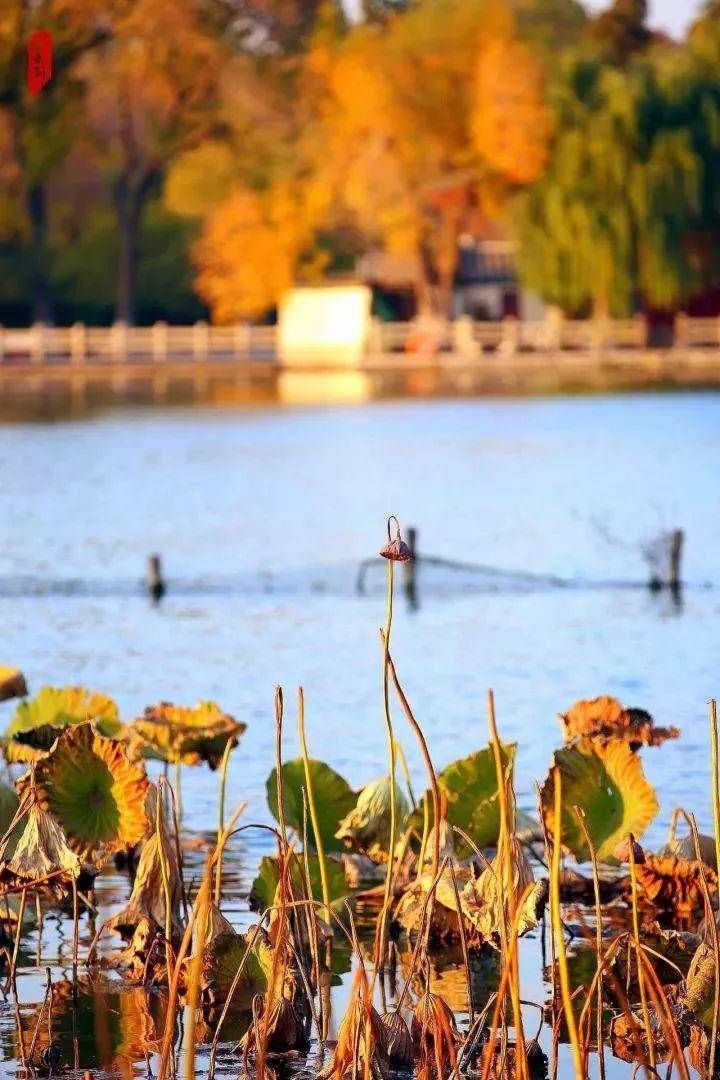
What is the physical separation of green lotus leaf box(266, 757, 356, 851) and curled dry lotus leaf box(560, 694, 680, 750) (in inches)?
34.7

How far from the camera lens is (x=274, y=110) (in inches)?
3159

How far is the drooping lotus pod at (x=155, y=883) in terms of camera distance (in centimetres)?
844

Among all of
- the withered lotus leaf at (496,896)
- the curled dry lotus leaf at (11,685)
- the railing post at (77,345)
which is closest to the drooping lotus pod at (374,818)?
the withered lotus leaf at (496,896)

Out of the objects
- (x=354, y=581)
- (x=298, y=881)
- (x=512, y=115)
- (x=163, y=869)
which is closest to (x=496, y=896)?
(x=298, y=881)

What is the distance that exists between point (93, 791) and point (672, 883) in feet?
7.02

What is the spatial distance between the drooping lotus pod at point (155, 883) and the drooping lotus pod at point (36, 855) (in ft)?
0.75

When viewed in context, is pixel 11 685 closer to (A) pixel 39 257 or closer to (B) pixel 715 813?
(B) pixel 715 813

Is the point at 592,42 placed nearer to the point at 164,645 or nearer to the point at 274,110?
the point at 274,110

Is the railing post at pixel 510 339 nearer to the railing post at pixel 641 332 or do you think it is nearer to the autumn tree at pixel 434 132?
the autumn tree at pixel 434 132

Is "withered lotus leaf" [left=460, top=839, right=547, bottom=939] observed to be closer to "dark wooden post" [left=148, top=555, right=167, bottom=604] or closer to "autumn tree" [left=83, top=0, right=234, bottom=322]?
"dark wooden post" [left=148, top=555, right=167, bottom=604]

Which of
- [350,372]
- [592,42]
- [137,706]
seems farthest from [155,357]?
[137,706]

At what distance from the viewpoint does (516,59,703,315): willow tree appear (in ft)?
220

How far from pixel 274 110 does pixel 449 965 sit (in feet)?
237

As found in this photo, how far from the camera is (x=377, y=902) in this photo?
408 inches
